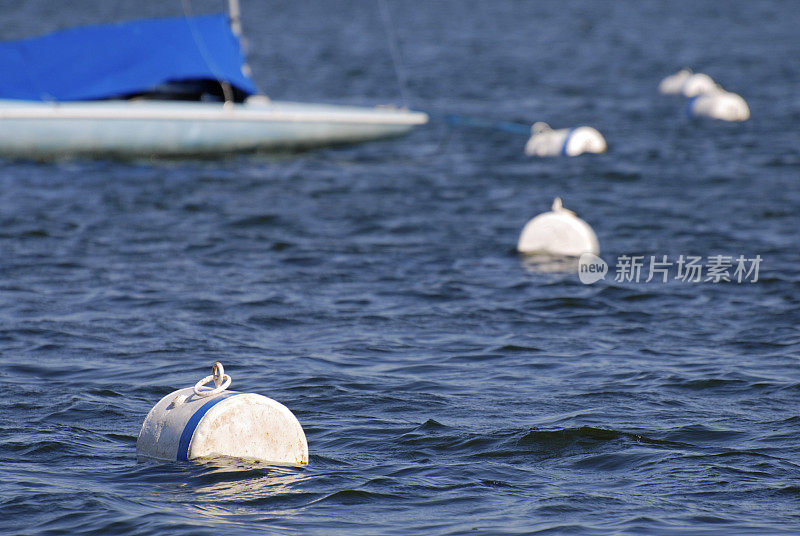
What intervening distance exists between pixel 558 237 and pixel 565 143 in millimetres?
8009

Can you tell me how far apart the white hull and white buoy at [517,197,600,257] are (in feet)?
24.0

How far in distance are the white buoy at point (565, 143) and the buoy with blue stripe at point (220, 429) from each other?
15.1 m

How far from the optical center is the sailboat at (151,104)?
1975 centimetres

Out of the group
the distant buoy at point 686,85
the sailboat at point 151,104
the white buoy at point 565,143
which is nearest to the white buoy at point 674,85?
the distant buoy at point 686,85

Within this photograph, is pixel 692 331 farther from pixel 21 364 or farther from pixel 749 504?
pixel 21 364

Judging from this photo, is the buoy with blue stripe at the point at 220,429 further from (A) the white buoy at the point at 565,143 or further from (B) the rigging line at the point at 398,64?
(B) the rigging line at the point at 398,64

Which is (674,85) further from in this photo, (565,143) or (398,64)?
(398,64)

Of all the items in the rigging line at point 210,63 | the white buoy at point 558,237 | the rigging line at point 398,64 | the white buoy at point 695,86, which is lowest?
the white buoy at point 558,237

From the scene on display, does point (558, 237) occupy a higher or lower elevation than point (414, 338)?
higher

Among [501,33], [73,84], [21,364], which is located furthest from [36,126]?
[501,33]

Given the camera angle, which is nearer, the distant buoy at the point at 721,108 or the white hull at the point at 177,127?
the white hull at the point at 177,127

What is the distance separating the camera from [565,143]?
2214 cm

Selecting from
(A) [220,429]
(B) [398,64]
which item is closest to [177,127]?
(A) [220,429]

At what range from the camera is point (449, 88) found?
32719mm
